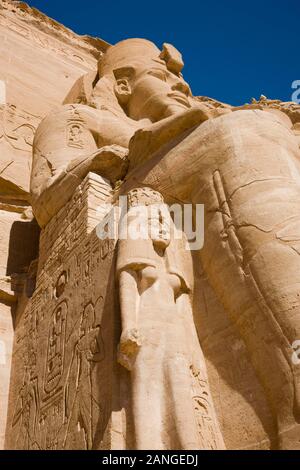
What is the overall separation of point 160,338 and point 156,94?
11.9ft

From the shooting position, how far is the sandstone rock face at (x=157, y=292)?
301cm

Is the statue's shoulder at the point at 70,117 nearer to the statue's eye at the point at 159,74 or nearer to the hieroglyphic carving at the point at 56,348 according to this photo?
the statue's eye at the point at 159,74

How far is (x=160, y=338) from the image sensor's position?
10.4 ft

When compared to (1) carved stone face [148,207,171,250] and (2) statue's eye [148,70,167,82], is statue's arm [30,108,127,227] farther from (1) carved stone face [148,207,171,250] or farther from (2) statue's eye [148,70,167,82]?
(2) statue's eye [148,70,167,82]

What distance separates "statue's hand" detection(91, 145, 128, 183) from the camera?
15.0ft

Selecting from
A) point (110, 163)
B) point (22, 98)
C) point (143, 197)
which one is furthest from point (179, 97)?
point (22, 98)

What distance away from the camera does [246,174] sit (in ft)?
11.9

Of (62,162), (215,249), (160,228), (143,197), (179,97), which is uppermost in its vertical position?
(179,97)

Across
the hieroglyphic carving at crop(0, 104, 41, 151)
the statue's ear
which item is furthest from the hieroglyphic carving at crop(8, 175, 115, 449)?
the hieroglyphic carving at crop(0, 104, 41, 151)

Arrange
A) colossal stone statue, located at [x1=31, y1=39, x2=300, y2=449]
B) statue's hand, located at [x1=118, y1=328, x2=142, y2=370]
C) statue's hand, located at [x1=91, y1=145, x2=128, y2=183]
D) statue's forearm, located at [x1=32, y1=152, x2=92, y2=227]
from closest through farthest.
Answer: colossal stone statue, located at [x1=31, y1=39, x2=300, y2=449], statue's hand, located at [x1=118, y1=328, x2=142, y2=370], statue's hand, located at [x1=91, y1=145, x2=128, y2=183], statue's forearm, located at [x1=32, y1=152, x2=92, y2=227]

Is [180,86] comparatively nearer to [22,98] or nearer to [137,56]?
[137,56]
